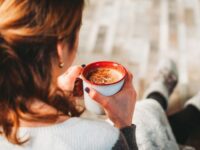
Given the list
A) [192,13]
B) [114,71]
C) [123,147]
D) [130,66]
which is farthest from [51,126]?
[192,13]

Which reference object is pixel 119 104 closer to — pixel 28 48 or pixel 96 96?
pixel 96 96

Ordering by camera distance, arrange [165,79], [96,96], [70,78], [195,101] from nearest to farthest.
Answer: [96,96], [70,78], [195,101], [165,79]

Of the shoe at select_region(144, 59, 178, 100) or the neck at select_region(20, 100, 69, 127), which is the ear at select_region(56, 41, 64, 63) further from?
the shoe at select_region(144, 59, 178, 100)

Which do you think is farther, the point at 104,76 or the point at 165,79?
the point at 165,79

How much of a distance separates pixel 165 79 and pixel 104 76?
1026mm

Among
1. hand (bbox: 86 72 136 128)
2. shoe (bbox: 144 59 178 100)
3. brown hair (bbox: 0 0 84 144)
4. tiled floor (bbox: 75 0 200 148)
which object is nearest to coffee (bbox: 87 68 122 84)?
hand (bbox: 86 72 136 128)

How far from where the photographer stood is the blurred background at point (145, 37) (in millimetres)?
2256

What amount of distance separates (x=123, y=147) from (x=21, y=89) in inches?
10.5

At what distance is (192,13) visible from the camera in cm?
271

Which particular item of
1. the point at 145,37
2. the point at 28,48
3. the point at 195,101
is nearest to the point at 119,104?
the point at 28,48

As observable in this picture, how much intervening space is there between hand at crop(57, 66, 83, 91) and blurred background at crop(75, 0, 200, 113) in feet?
3.26

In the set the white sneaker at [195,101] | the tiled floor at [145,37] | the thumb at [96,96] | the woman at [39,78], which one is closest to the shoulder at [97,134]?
the woman at [39,78]

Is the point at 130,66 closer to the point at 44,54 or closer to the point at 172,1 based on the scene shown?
the point at 172,1

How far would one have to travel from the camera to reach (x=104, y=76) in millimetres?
1121
